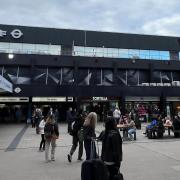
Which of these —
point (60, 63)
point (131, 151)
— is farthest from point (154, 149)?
point (60, 63)

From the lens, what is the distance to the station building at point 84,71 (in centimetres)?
3534

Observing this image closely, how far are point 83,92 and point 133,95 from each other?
5.60 metres

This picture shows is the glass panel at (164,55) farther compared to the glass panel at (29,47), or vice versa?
the glass panel at (164,55)

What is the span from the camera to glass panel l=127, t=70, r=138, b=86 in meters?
42.0

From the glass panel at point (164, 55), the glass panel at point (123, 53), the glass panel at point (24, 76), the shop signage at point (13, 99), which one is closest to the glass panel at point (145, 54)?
the glass panel at point (164, 55)

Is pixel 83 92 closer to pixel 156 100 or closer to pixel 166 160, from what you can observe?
pixel 156 100

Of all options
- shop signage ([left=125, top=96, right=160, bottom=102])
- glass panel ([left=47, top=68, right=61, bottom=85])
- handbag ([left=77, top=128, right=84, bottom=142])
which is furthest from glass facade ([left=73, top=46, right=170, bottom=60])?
handbag ([left=77, top=128, right=84, bottom=142])

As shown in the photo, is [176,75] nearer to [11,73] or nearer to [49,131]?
[11,73]

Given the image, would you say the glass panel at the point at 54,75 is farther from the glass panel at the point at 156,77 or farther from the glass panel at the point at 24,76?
the glass panel at the point at 156,77

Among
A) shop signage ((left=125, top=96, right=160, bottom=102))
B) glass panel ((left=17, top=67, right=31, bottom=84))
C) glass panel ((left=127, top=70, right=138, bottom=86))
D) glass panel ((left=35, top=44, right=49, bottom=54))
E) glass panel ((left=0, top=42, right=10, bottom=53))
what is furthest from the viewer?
glass panel ((left=35, top=44, right=49, bottom=54))

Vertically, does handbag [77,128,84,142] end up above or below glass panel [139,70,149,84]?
below

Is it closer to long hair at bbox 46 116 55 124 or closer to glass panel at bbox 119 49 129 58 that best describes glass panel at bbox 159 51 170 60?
glass panel at bbox 119 49 129 58

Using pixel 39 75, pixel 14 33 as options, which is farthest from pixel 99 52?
pixel 14 33

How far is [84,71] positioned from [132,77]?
6.41 meters
